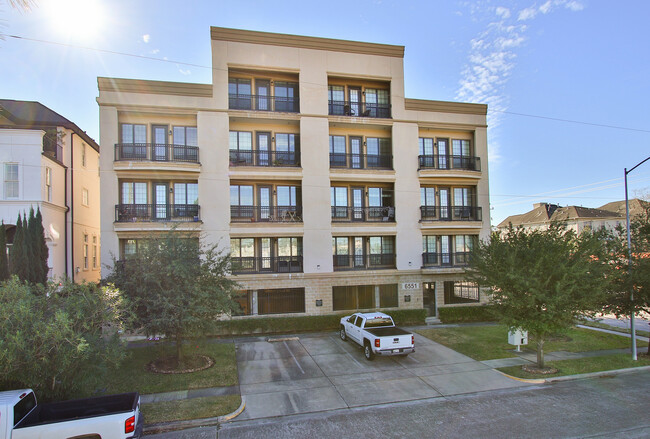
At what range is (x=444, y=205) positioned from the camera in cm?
2586

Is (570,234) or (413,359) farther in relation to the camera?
(413,359)

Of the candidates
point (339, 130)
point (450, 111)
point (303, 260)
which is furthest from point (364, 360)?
point (450, 111)

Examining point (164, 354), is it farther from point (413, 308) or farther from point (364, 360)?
point (413, 308)

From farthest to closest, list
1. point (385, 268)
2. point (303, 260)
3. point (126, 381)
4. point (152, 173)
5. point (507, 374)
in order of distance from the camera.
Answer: point (385, 268)
point (303, 260)
point (152, 173)
point (507, 374)
point (126, 381)

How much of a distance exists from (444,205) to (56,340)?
2312 centimetres

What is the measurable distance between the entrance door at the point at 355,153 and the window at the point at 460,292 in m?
10.1

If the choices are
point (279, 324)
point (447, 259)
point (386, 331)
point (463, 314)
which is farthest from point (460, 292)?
point (279, 324)

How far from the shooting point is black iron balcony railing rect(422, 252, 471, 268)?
24.8 m

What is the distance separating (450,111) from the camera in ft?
83.2

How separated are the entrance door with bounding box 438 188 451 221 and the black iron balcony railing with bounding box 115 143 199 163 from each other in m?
16.5

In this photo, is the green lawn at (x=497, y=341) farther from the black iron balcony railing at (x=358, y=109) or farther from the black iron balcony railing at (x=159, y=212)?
the black iron balcony railing at (x=159, y=212)

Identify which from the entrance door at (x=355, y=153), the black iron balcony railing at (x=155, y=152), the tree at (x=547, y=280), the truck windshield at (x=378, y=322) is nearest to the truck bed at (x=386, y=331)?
the truck windshield at (x=378, y=322)

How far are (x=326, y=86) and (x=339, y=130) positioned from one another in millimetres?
2902

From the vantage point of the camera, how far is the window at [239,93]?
2275 cm
